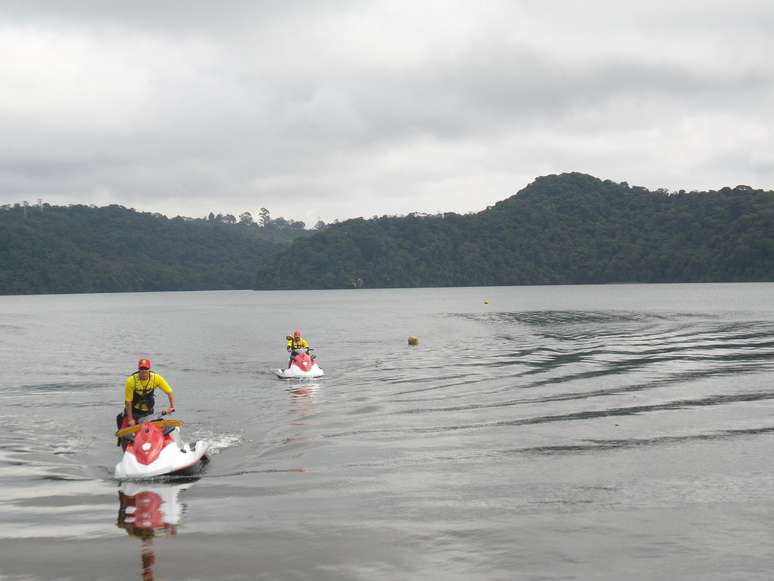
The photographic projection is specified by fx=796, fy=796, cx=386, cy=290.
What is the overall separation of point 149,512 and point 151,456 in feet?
8.32

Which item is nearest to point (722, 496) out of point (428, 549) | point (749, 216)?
point (428, 549)

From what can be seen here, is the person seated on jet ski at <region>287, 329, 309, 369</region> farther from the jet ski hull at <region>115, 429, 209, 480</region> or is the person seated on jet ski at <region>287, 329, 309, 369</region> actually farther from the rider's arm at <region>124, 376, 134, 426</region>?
the jet ski hull at <region>115, 429, 209, 480</region>

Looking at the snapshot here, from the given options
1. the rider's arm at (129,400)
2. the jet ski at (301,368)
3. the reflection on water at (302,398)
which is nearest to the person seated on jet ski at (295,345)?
the jet ski at (301,368)

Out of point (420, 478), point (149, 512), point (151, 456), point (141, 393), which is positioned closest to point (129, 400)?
point (141, 393)

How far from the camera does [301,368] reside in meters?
33.8

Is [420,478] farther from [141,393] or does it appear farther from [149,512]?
[141,393]

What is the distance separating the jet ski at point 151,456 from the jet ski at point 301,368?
1677 cm

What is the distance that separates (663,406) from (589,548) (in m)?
13.5

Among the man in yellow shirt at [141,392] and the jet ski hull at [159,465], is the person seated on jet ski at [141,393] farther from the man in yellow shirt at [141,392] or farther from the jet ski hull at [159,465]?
the jet ski hull at [159,465]

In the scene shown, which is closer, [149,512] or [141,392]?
[149,512]

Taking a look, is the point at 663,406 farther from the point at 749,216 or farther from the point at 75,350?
the point at 749,216

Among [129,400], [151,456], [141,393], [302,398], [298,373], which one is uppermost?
[141,393]

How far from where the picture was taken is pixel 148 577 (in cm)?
1063

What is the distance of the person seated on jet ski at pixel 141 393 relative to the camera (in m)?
18.0
